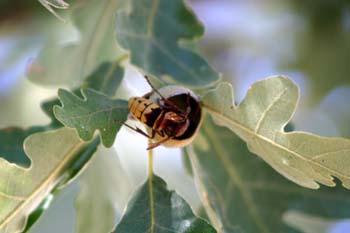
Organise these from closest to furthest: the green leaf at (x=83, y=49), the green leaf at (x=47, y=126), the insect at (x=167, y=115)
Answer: the insect at (x=167, y=115) → the green leaf at (x=47, y=126) → the green leaf at (x=83, y=49)

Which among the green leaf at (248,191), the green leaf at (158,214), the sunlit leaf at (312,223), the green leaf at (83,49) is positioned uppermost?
the green leaf at (83,49)

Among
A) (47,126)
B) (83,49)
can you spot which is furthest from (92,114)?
(83,49)

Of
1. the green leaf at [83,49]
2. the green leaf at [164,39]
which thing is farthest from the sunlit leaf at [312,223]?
the green leaf at [83,49]

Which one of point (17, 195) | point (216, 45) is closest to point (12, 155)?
point (17, 195)

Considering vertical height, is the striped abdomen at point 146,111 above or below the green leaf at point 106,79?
above

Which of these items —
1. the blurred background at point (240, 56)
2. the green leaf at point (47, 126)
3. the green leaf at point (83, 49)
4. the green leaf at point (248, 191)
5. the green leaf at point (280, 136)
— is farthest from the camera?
the blurred background at point (240, 56)

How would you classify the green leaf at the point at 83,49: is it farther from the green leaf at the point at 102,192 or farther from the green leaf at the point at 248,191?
the green leaf at the point at 248,191

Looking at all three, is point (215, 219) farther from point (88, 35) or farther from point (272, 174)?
point (88, 35)
